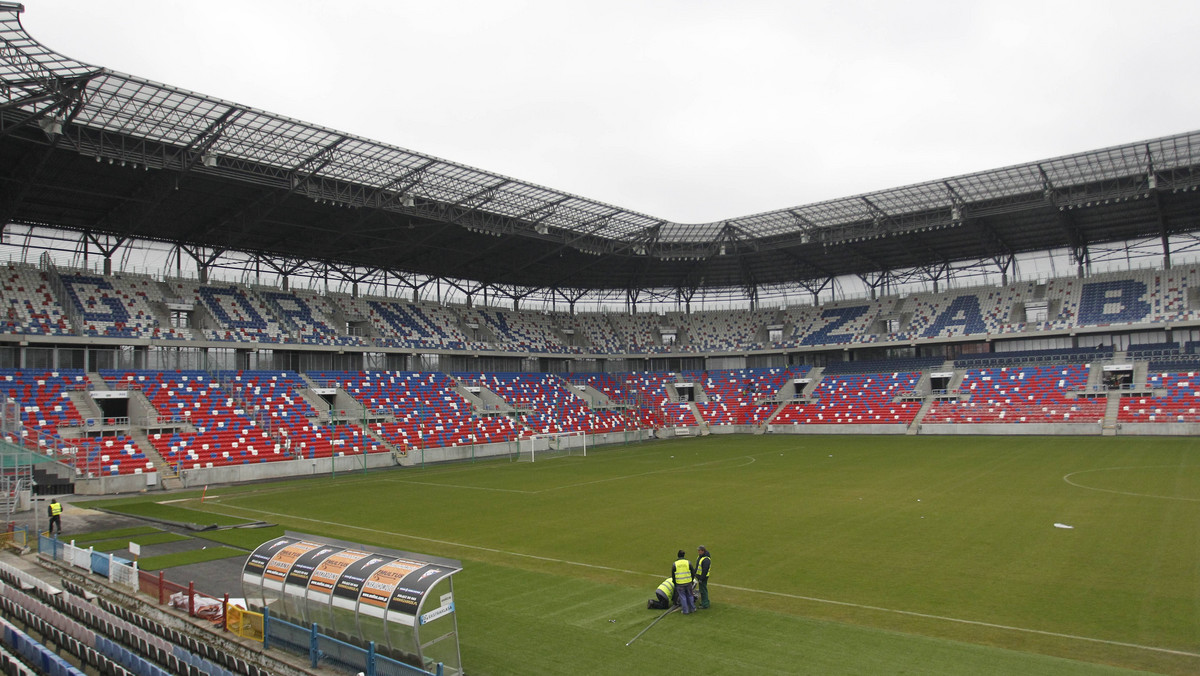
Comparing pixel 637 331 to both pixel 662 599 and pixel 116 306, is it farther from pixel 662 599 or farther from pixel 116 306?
pixel 662 599

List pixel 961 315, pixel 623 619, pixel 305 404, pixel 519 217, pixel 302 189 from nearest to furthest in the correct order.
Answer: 1. pixel 623 619
2. pixel 302 189
3. pixel 305 404
4. pixel 519 217
5. pixel 961 315

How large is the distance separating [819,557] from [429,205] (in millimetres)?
39926

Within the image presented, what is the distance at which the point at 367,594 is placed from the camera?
1102 centimetres

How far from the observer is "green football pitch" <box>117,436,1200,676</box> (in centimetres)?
1180

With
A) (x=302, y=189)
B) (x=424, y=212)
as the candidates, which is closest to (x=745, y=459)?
(x=424, y=212)

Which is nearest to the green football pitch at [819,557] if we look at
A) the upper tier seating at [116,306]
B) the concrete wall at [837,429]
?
the upper tier seating at [116,306]

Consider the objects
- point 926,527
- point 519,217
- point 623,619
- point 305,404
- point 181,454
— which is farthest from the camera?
point 519,217

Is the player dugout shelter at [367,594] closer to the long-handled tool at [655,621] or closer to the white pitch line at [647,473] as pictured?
the long-handled tool at [655,621]

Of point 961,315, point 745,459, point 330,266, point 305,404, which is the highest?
point 330,266

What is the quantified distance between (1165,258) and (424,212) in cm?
6215

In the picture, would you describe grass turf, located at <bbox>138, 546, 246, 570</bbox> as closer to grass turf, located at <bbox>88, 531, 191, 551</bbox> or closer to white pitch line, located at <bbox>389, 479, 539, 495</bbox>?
grass turf, located at <bbox>88, 531, 191, 551</bbox>

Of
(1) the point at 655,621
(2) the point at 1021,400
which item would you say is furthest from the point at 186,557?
(2) the point at 1021,400

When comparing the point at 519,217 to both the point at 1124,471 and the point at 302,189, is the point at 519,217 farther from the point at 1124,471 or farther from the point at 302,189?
the point at 1124,471

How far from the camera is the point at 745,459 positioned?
147ft
